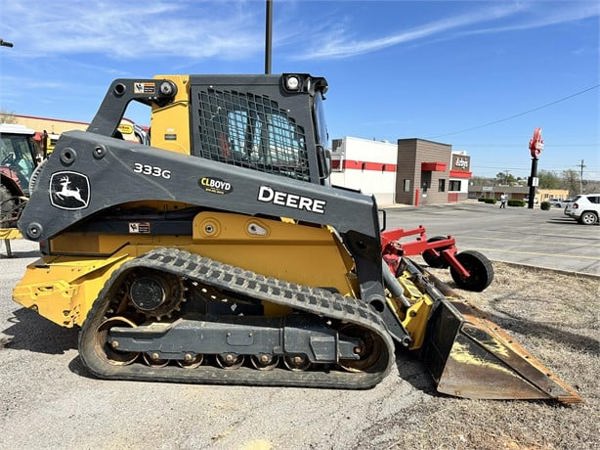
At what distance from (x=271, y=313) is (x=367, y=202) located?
122 centimetres

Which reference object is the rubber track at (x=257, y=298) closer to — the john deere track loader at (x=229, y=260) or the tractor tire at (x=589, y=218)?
the john deere track loader at (x=229, y=260)

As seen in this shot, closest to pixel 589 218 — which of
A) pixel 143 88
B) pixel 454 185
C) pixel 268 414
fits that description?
pixel 454 185

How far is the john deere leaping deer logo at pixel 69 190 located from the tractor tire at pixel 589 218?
24994mm

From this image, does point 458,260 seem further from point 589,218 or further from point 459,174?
point 459,174

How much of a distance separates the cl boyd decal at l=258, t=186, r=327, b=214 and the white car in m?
23.9

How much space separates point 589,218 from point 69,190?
989 inches

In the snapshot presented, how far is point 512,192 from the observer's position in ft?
263

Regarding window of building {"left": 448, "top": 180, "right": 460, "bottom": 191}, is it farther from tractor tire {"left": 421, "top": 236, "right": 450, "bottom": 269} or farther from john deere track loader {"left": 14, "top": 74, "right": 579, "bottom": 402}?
john deere track loader {"left": 14, "top": 74, "right": 579, "bottom": 402}

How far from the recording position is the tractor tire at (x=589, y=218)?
22078mm

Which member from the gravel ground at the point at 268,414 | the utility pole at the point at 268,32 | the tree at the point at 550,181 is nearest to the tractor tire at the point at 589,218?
the utility pole at the point at 268,32

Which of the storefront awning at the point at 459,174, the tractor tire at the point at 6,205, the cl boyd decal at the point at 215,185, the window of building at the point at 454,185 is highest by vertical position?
the storefront awning at the point at 459,174

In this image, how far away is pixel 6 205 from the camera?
9.20m

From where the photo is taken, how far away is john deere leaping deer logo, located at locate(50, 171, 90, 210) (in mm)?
3410

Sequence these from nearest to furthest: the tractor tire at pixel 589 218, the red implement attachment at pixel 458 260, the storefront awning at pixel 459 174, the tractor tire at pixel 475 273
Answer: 1. the red implement attachment at pixel 458 260
2. the tractor tire at pixel 475 273
3. the tractor tire at pixel 589 218
4. the storefront awning at pixel 459 174
